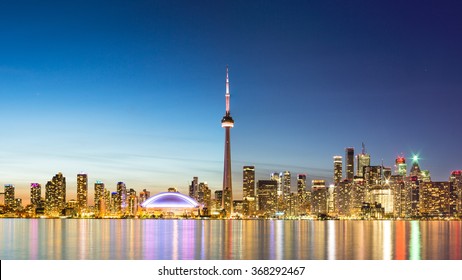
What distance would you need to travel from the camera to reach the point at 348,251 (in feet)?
188
